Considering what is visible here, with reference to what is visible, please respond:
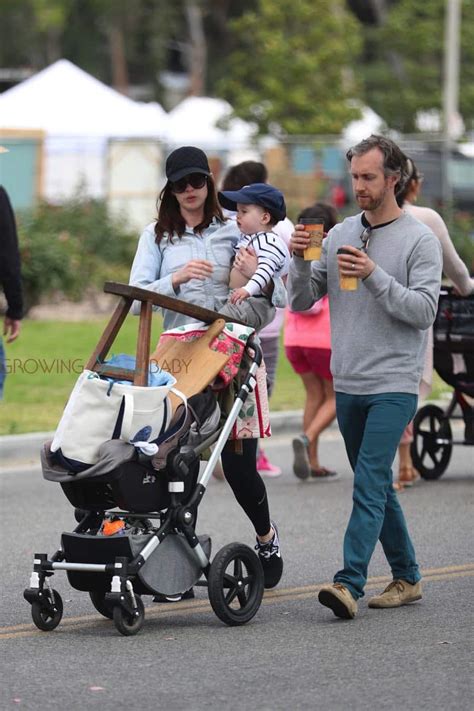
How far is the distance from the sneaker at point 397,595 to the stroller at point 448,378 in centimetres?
352

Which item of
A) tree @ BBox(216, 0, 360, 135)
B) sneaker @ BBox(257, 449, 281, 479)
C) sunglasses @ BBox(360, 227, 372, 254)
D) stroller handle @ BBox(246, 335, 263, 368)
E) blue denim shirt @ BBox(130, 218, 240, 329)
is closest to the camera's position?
sunglasses @ BBox(360, 227, 372, 254)

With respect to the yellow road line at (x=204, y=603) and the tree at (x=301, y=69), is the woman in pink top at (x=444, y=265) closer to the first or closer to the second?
the yellow road line at (x=204, y=603)

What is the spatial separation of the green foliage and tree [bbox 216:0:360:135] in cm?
1214

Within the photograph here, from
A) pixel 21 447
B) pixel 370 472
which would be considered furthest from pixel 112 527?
pixel 21 447

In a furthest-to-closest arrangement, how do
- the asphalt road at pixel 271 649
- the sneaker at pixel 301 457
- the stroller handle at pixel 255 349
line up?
the sneaker at pixel 301 457, the stroller handle at pixel 255 349, the asphalt road at pixel 271 649

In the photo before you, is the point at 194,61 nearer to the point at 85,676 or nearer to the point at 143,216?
the point at 143,216

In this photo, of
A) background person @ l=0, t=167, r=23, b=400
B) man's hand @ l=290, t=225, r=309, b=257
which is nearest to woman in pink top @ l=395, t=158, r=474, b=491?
background person @ l=0, t=167, r=23, b=400

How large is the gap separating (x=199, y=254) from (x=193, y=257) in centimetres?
3

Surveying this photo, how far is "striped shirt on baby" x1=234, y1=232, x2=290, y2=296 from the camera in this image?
692 centimetres

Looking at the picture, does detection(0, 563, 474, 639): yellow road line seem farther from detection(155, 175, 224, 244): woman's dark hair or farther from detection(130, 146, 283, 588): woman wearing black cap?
detection(155, 175, 224, 244): woman's dark hair

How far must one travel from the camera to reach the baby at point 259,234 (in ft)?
22.8

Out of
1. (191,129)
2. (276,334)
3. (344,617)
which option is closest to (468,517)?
(276,334)

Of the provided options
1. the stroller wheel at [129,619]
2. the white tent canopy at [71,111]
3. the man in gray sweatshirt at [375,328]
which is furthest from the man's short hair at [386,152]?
the white tent canopy at [71,111]

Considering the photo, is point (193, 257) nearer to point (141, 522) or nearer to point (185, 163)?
point (185, 163)
